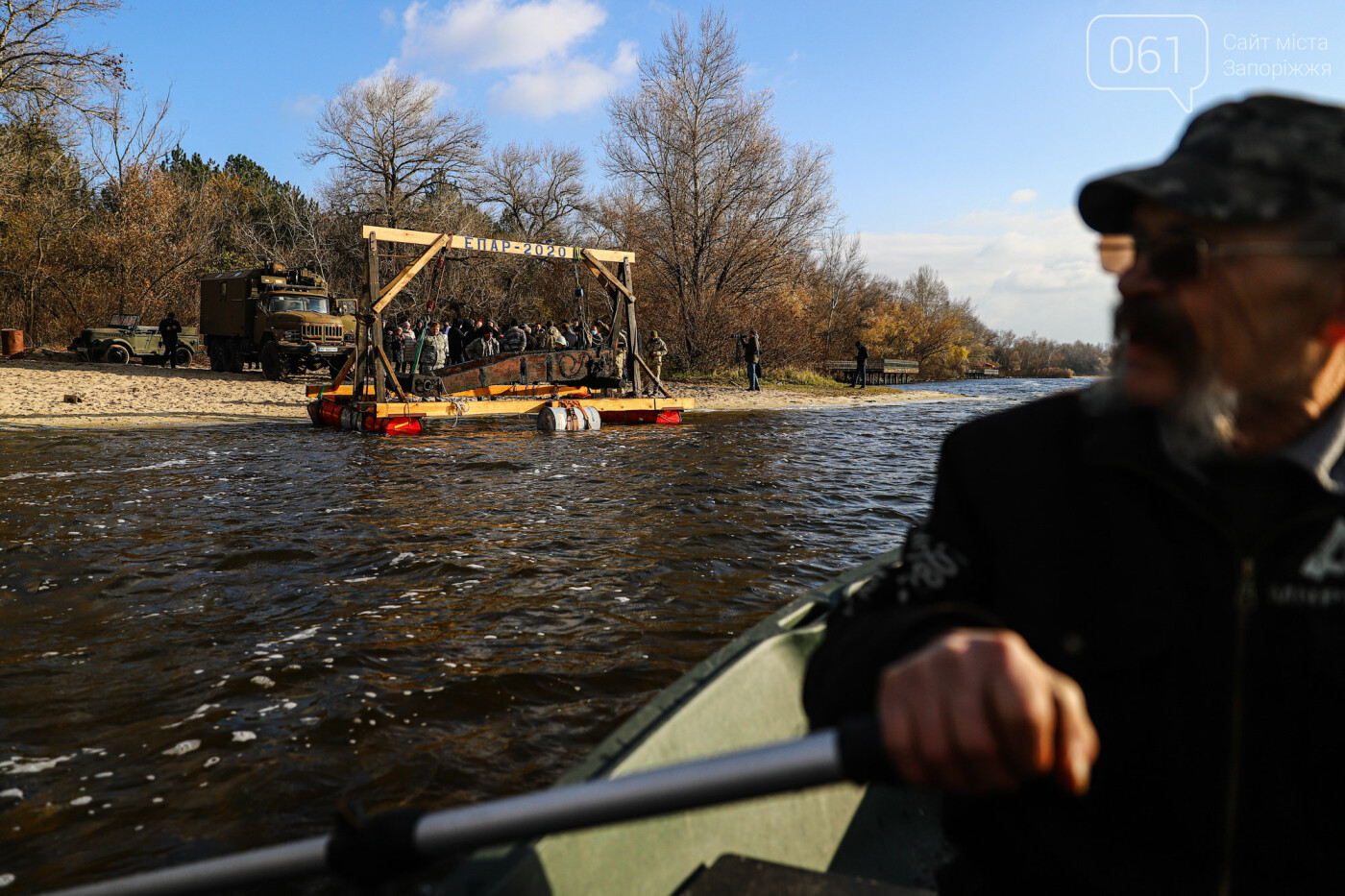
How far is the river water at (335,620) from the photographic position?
3510mm

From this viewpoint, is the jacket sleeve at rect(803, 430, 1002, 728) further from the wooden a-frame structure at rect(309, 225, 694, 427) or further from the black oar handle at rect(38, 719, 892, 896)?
the wooden a-frame structure at rect(309, 225, 694, 427)

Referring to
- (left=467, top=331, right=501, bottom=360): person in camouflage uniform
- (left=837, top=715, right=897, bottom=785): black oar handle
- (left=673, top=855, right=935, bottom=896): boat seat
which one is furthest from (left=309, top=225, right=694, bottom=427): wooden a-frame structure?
(left=837, top=715, right=897, bottom=785): black oar handle

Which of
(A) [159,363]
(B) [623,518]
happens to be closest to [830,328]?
(A) [159,363]

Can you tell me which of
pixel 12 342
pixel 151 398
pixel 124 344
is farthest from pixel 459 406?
pixel 12 342

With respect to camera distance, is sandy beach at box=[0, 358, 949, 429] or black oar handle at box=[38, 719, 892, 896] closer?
black oar handle at box=[38, 719, 892, 896]

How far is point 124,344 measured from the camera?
85.3ft

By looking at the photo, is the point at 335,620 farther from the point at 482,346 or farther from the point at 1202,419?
the point at 482,346

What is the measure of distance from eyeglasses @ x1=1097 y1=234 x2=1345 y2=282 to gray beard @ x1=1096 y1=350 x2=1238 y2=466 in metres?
0.14

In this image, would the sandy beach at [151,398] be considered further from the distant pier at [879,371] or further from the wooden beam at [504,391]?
the distant pier at [879,371]

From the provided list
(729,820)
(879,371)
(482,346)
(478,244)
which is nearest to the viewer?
(729,820)

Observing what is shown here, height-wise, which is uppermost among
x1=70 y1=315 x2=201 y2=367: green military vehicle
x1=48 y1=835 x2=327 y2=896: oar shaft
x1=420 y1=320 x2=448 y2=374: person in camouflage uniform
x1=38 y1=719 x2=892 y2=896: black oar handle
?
x1=70 y1=315 x2=201 y2=367: green military vehicle

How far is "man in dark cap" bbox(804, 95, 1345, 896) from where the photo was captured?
3.62ft

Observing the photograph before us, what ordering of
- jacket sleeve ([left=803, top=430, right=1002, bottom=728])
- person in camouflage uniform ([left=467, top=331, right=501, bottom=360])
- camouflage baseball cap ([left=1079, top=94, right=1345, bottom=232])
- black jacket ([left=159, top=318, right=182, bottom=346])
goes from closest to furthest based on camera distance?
camouflage baseball cap ([left=1079, top=94, right=1345, bottom=232])
jacket sleeve ([left=803, top=430, right=1002, bottom=728])
person in camouflage uniform ([left=467, top=331, right=501, bottom=360])
black jacket ([left=159, top=318, right=182, bottom=346])

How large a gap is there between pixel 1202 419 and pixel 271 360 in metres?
25.7
